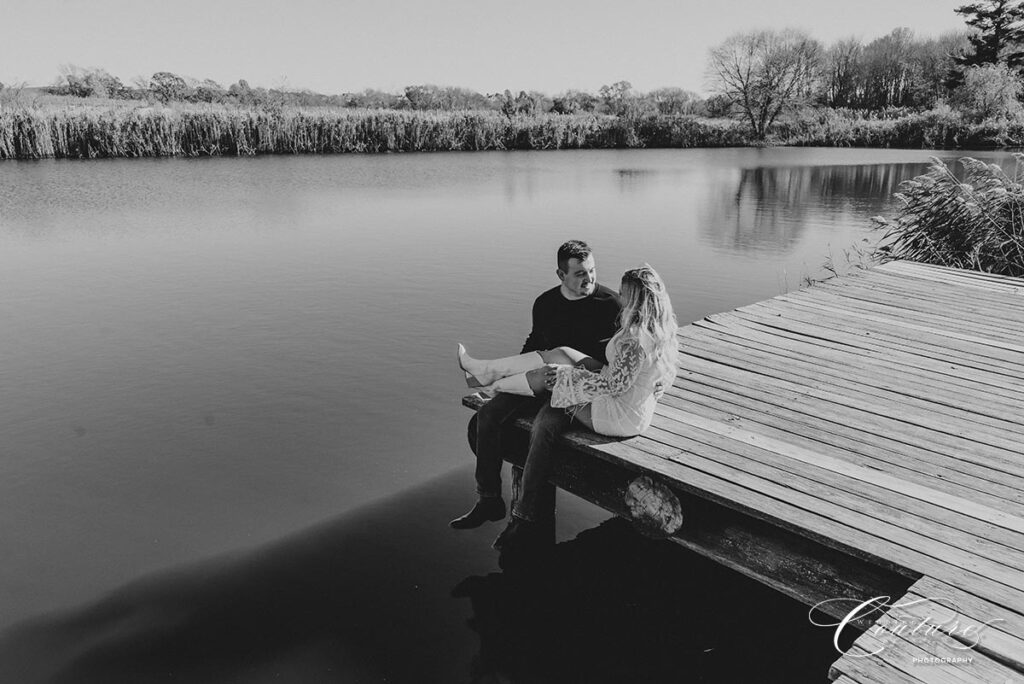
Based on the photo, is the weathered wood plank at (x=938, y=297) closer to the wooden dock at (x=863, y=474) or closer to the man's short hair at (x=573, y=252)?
the wooden dock at (x=863, y=474)

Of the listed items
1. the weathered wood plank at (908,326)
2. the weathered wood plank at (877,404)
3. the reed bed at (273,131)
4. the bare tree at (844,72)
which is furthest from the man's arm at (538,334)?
the bare tree at (844,72)

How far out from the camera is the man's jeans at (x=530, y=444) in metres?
3.86

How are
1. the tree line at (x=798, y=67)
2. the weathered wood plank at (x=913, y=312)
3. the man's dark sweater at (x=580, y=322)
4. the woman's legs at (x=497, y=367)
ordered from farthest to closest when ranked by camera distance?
the tree line at (x=798, y=67) → the weathered wood plank at (x=913, y=312) → the man's dark sweater at (x=580, y=322) → the woman's legs at (x=497, y=367)

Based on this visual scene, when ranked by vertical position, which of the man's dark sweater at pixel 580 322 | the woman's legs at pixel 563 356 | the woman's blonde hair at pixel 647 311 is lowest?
the woman's legs at pixel 563 356

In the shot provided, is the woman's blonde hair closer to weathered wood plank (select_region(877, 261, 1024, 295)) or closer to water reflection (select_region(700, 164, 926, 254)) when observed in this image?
weathered wood plank (select_region(877, 261, 1024, 295))

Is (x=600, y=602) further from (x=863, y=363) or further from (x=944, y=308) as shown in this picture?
(x=944, y=308)

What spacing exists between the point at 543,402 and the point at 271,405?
3.34m

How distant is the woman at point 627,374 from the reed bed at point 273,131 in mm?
26857

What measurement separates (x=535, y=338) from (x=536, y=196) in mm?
15218

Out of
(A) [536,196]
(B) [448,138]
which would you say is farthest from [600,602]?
(B) [448,138]

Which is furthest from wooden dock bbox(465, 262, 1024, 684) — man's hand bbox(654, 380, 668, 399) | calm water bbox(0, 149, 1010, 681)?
calm water bbox(0, 149, 1010, 681)

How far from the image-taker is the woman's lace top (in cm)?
356

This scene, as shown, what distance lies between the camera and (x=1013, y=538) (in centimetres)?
291

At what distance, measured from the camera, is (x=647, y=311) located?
11.6ft
